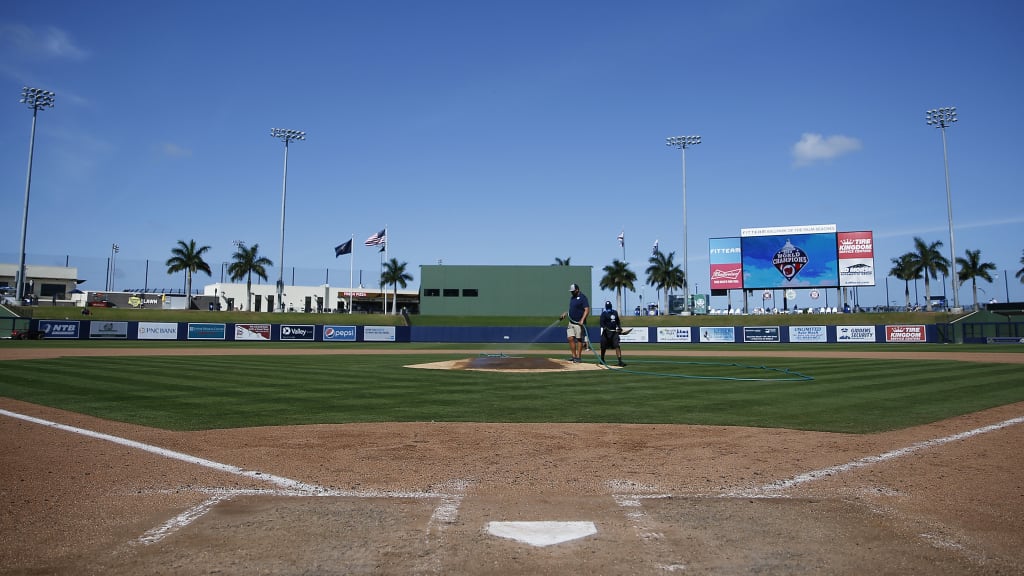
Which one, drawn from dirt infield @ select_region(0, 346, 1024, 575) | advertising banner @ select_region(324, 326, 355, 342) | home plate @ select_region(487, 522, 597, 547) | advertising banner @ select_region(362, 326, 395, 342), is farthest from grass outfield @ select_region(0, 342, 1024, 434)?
advertising banner @ select_region(362, 326, 395, 342)

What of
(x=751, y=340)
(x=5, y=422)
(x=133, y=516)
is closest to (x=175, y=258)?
(x=751, y=340)

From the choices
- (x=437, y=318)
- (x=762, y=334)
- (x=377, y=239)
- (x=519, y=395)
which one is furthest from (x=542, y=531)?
(x=437, y=318)

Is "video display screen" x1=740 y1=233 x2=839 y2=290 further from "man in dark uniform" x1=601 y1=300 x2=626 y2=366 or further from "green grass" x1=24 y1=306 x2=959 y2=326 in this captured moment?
"man in dark uniform" x1=601 y1=300 x2=626 y2=366

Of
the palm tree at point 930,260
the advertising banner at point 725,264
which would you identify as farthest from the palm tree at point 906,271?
the advertising banner at point 725,264

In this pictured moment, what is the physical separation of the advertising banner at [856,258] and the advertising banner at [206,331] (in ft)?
172

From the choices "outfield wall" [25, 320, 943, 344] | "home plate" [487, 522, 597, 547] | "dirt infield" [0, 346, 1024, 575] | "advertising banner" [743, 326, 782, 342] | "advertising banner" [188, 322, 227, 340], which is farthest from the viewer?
"advertising banner" [743, 326, 782, 342]

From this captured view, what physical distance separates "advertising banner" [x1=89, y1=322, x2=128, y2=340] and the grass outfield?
2942cm

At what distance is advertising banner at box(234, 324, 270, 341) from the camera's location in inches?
1756

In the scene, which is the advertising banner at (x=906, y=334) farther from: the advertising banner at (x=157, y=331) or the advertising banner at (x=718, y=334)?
the advertising banner at (x=157, y=331)

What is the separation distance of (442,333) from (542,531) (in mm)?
46991

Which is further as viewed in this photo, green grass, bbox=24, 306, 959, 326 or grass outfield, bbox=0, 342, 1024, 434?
green grass, bbox=24, 306, 959, 326

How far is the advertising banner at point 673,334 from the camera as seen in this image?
46.6 metres

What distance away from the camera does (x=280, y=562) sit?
313cm

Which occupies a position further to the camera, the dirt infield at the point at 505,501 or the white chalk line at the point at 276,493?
the white chalk line at the point at 276,493
